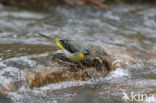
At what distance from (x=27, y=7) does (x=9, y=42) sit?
21.4ft

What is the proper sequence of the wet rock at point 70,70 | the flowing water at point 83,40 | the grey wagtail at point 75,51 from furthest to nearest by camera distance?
1. the grey wagtail at point 75,51
2. the wet rock at point 70,70
3. the flowing water at point 83,40

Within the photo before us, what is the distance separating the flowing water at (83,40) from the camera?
17.0 feet

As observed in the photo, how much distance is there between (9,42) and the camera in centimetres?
745

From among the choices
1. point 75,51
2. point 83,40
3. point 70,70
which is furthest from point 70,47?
point 83,40

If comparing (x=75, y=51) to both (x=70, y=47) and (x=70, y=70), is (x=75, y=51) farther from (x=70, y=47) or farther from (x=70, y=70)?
(x=70, y=70)

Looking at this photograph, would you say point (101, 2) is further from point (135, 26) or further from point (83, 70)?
point (83, 70)

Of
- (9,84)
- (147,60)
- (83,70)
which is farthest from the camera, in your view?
(147,60)

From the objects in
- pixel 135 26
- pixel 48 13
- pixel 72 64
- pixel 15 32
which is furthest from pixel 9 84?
pixel 48 13

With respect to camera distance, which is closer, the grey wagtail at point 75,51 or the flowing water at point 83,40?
the flowing water at point 83,40

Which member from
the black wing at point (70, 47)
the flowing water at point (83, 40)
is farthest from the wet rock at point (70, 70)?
the black wing at point (70, 47)

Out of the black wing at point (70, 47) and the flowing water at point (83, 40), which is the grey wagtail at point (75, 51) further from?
the flowing water at point (83, 40)

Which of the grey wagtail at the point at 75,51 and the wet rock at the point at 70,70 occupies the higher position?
the grey wagtail at the point at 75,51

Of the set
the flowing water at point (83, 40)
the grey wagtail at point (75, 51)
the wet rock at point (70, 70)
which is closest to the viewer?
the flowing water at point (83, 40)

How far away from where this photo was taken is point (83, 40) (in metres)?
8.54
